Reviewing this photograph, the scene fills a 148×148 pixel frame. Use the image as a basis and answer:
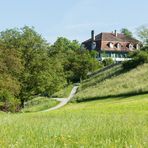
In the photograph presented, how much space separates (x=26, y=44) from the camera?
67.9 meters

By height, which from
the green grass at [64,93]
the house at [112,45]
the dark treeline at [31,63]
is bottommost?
the green grass at [64,93]

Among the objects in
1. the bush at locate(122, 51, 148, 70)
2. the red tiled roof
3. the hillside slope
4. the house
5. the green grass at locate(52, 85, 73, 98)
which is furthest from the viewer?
the red tiled roof

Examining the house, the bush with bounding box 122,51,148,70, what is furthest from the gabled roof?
the bush with bounding box 122,51,148,70

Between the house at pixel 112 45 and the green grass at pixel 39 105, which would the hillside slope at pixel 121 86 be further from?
the house at pixel 112 45

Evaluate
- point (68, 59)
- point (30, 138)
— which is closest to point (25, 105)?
point (68, 59)

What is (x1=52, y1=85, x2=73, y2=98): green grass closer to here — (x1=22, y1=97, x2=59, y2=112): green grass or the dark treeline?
(x1=22, y1=97, x2=59, y2=112): green grass

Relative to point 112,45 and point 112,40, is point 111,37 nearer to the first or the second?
point 112,40

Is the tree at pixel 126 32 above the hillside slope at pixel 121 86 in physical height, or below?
above

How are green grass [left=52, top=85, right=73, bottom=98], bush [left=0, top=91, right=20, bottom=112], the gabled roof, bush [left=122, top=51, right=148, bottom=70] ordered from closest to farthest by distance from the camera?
bush [left=0, top=91, right=20, bottom=112] < bush [left=122, top=51, right=148, bottom=70] < green grass [left=52, top=85, right=73, bottom=98] < the gabled roof

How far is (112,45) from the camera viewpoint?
14400 centimetres

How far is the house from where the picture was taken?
142 m

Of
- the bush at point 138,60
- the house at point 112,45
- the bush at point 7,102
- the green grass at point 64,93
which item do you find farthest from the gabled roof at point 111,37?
the bush at point 7,102

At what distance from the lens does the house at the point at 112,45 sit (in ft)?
466

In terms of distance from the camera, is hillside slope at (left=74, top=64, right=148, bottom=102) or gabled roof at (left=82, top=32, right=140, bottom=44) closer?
hillside slope at (left=74, top=64, right=148, bottom=102)
